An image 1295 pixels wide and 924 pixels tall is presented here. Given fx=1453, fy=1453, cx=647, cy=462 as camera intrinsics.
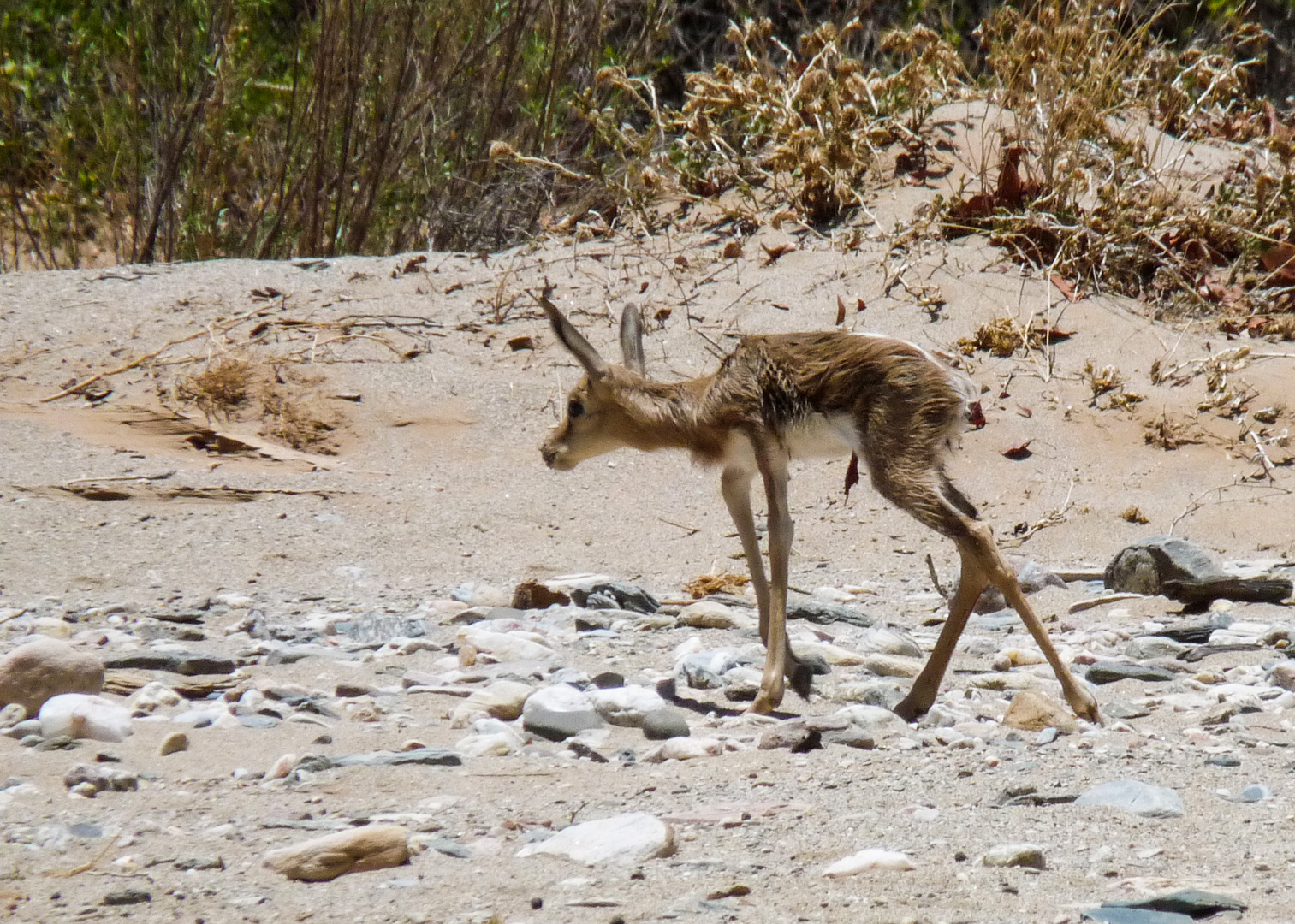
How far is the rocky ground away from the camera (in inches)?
124

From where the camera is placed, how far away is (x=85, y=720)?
3.98m

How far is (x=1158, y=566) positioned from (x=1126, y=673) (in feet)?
4.25

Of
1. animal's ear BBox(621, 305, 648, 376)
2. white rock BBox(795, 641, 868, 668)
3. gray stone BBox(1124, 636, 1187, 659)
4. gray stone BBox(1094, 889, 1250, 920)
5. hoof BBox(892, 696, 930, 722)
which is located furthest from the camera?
animal's ear BBox(621, 305, 648, 376)

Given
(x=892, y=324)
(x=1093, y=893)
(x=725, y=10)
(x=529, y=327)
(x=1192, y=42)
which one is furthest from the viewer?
(x=725, y=10)

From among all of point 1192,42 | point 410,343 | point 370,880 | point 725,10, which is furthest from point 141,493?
point 725,10

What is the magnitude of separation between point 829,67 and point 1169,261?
9.77ft

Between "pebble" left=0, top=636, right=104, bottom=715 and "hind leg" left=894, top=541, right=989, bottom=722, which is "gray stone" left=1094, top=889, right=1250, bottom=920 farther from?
"pebble" left=0, top=636, right=104, bottom=715

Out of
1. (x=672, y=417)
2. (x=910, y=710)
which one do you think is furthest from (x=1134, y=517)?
(x=910, y=710)

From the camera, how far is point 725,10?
14391 millimetres

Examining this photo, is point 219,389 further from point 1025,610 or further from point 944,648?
point 1025,610

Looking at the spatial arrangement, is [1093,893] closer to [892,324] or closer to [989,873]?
[989,873]

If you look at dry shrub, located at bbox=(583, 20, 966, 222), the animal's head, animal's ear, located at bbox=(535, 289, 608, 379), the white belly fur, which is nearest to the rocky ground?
dry shrub, located at bbox=(583, 20, 966, 222)

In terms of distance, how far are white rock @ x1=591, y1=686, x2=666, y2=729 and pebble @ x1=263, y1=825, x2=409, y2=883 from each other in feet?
4.53

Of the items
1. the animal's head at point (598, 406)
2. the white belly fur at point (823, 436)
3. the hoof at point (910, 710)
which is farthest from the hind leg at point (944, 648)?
the animal's head at point (598, 406)
